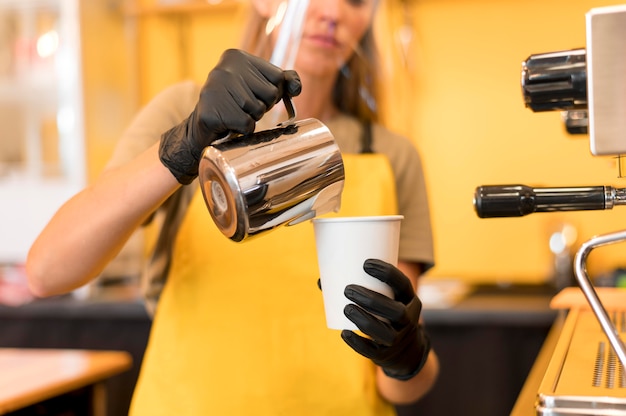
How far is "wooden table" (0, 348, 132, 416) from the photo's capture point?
1443 millimetres

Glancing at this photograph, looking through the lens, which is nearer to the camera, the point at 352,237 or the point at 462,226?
the point at 352,237

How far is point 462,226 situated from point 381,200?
69.5 inches

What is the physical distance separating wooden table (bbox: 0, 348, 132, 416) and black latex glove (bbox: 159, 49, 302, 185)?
0.88 m

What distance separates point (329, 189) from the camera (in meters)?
0.81

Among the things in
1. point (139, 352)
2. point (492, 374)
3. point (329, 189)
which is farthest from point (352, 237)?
point (139, 352)

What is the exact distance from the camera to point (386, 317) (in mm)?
810

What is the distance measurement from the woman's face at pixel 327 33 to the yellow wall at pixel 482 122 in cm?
151

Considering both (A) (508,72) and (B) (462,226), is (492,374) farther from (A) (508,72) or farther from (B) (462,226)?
(A) (508,72)

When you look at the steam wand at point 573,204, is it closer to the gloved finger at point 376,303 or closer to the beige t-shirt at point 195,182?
the gloved finger at point 376,303

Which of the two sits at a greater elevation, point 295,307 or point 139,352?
point 295,307

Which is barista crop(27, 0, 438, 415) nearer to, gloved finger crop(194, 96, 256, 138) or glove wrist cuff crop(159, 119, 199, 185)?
glove wrist cuff crop(159, 119, 199, 185)

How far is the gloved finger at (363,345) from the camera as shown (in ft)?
2.72

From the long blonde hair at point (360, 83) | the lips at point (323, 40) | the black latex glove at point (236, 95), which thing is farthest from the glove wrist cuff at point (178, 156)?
the long blonde hair at point (360, 83)

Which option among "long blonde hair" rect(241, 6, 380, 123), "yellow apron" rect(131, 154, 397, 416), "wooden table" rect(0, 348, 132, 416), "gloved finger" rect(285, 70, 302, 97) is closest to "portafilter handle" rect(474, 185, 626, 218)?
"gloved finger" rect(285, 70, 302, 97)
